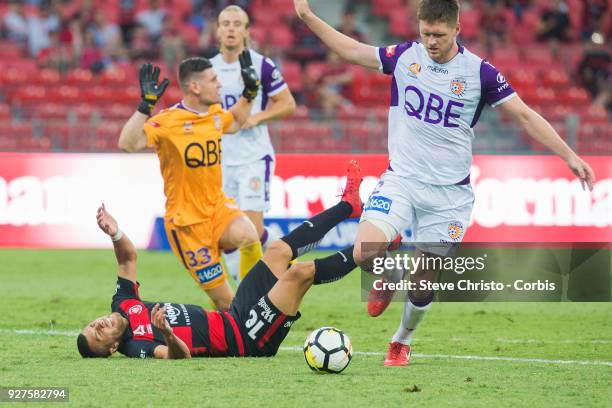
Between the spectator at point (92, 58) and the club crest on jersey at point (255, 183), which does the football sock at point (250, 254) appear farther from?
the spectator at point (92, 58)

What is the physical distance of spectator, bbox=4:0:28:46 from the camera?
21.7m

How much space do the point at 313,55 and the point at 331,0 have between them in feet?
10.1

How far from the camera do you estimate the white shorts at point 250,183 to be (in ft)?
37.1

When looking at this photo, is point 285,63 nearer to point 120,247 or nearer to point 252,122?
point 252,122

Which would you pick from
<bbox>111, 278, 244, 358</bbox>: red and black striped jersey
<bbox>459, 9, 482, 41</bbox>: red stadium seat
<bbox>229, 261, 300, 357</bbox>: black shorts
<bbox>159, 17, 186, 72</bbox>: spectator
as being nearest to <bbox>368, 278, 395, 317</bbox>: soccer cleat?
<bbox>229, 261, 300, 357</bbox>: black shorts

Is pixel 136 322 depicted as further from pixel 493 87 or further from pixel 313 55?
pixel 313 55

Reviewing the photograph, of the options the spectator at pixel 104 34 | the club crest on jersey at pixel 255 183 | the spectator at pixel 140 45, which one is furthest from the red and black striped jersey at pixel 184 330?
the spectator at pixel 104 34

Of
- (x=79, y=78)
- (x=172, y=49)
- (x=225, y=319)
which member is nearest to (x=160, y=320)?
(x=225, y=319)

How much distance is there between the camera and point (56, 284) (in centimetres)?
1330

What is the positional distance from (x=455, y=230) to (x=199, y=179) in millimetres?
2536

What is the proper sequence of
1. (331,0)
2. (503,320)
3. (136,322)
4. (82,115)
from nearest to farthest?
(136,322) < (503,320) < (82,115) < (331,0)

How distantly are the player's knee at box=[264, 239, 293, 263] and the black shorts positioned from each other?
9 cm

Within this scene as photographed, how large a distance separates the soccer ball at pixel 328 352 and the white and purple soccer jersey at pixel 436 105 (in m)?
1.33

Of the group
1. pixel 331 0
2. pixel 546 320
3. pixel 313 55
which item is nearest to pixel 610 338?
pixel 546 320
